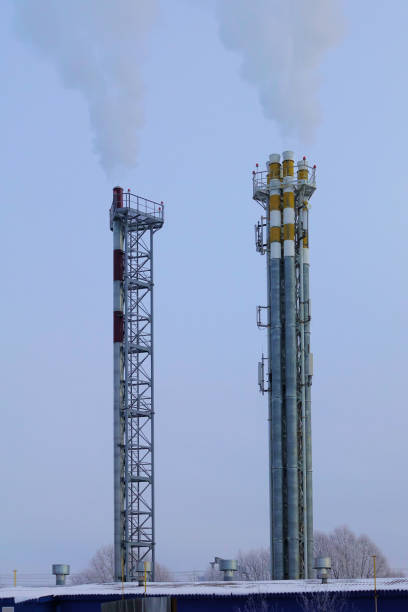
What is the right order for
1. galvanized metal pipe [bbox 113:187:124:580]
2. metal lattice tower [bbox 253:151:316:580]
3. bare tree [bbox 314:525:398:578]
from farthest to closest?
bare tree [bbox 314:525:398:578], galvanized metal pipe [bbox 113:187:124:580], metal lattice tower [bbox 253:151:316:580]

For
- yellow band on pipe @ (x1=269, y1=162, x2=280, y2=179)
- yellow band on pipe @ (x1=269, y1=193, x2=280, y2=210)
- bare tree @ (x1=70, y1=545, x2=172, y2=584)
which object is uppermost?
yellow band on pipe @ (x1=269, y1=162, x2=280, y2=179)

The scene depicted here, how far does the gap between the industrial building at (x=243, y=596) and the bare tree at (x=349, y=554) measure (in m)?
66.9

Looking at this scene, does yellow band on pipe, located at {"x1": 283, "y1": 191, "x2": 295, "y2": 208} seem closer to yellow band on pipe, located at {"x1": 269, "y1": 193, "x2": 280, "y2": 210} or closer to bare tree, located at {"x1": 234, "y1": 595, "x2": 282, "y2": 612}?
yellow band on pipe, located at {"x1": 269, "y1": 193, "x2": 280, "y2": 210}

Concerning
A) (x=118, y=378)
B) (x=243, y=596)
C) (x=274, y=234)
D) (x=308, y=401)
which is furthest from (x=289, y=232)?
(x=243, y=596)

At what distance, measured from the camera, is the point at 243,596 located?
2112 inches

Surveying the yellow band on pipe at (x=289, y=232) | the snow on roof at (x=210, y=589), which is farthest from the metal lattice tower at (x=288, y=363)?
the snow on roof at (x=210, y=589)

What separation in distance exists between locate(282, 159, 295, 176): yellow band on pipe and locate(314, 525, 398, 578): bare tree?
61054 mm

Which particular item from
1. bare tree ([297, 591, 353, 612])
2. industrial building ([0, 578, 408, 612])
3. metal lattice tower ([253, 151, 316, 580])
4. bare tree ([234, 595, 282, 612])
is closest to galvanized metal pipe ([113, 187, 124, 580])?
metal lattice tower ([253, 151, 316, 580])

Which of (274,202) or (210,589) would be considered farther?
(274,202)

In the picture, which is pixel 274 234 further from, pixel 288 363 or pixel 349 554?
pixel 349 554

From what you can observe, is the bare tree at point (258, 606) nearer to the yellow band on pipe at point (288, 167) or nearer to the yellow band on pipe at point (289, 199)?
the yellow band on pipe at point (289, 199)

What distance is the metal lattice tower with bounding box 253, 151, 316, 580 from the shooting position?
71750 mm

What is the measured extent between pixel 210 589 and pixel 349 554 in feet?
244

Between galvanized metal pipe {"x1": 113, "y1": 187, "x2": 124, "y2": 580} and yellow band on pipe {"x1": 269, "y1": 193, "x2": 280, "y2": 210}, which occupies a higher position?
yellow band on pipe {"x1": 269, "y1": 193, "x2": 280, "y2": 210}
